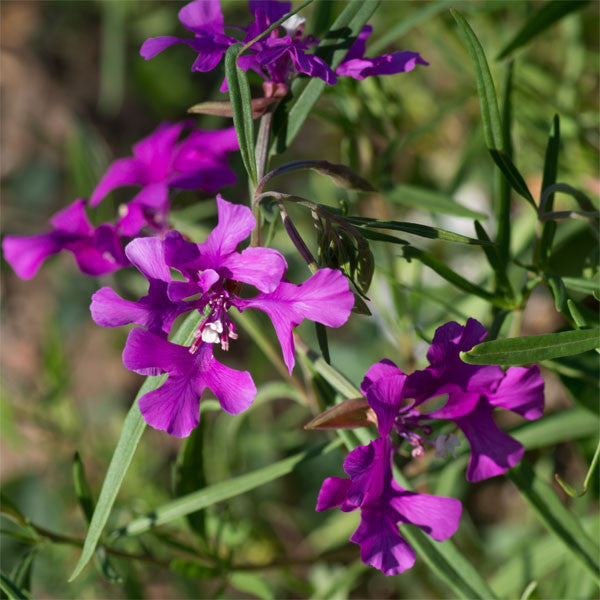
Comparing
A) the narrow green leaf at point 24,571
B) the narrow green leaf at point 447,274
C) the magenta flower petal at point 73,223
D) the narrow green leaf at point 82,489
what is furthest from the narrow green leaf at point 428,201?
the narrow green leaf at point 24,571

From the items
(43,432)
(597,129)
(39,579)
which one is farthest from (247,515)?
(597,129)

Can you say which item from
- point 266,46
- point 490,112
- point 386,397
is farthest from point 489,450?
point 266,46

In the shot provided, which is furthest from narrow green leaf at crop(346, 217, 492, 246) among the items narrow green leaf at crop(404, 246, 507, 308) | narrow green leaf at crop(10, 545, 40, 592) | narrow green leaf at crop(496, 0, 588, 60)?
narrow green leaf at crop(10, 545, 40, 592)

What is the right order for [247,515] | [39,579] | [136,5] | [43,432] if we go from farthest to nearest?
[136,5] → [43,432] → [247,515] → [39,579]

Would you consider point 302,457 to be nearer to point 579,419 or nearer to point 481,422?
point 481,422

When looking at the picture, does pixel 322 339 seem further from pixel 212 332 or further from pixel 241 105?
pixel 241 105
